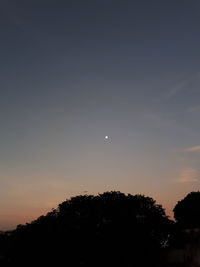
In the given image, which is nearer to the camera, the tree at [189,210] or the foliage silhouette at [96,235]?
the foliage silhouette at [96,235]

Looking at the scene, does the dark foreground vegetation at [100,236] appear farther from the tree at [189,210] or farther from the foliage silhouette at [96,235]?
the tree at [189,210]

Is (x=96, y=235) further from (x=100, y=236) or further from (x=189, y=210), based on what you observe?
(x=189, y=210)

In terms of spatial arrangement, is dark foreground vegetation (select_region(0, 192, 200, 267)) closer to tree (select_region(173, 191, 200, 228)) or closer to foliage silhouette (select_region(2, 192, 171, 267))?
foliage silhouette (select_region(2, 192, 171, 267))

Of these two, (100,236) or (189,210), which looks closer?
(100,236)

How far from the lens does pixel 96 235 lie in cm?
4269

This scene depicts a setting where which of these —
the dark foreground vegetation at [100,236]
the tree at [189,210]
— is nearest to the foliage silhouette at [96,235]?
the dark foreground vegetation at [100,236]

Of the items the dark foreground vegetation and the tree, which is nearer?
the dark foreground vegetation

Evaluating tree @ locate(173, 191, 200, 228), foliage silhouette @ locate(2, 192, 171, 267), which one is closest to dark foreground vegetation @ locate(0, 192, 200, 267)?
foliage silhouette @ locate(2, 192, 171, 267)

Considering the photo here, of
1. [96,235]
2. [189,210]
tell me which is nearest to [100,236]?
[96,235]

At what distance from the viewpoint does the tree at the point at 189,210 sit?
229 feet

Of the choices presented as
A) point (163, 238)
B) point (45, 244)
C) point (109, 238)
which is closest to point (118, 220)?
point (109, 238)

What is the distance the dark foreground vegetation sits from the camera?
1617 inches

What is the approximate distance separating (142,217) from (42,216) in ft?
37.7

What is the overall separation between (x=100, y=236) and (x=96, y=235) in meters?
0.44
